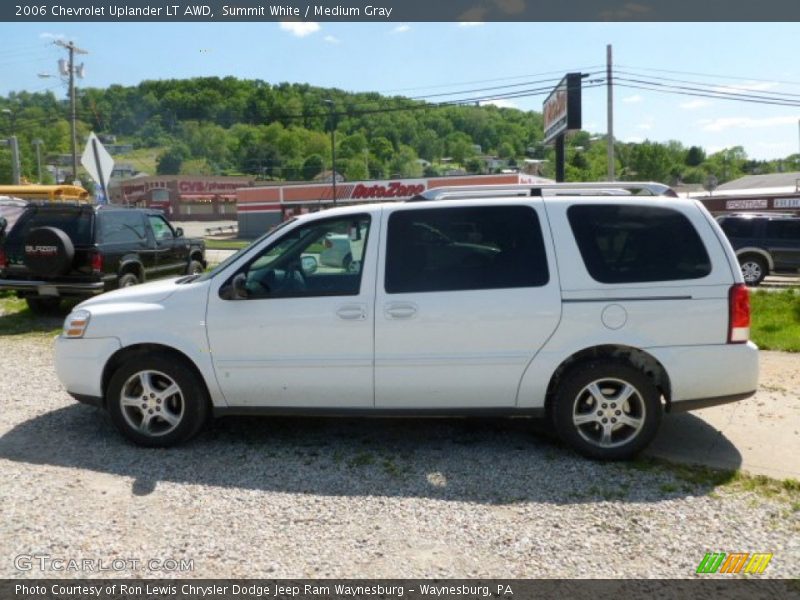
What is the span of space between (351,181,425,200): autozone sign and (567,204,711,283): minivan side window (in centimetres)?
4554

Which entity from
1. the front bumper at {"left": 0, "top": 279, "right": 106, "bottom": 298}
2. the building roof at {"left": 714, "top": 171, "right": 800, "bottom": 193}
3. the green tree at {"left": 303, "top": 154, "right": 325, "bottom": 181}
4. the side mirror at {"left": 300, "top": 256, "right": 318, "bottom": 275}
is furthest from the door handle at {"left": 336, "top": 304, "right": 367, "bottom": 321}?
the green tree at {"left": 303, "top": 154, "right": 325, "bottom": 181}

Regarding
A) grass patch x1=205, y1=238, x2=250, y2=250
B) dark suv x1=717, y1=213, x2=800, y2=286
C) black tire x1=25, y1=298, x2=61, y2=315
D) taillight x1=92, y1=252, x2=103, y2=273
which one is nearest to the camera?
taillight x1=92, y1=252, x2=103, y2=273

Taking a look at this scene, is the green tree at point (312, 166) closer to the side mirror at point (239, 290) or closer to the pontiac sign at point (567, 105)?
→ the pontiac sign at point (567, 105)

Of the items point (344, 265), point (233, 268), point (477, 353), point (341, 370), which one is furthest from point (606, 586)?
point (233, 268)

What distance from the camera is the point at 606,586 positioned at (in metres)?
3.15

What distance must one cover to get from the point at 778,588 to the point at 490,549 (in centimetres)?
131

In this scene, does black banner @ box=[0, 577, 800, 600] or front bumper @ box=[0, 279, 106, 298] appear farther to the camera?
front bumper @ box=[0, 279, 106, 298]

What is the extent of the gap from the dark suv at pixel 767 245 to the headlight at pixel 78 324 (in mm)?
16676

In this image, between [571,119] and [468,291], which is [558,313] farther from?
[571,119]

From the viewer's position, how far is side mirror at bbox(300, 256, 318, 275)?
15.7 ft

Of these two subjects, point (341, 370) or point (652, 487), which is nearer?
point (652, 487)

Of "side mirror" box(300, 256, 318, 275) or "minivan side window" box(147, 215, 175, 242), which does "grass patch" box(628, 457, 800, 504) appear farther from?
"minivan side window" box(147, 215, 175, 242)

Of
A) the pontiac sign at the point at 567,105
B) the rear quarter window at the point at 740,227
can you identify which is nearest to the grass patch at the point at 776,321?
the rear quarter window at the point at 740,227

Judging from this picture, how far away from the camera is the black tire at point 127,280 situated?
1051 centimetres
